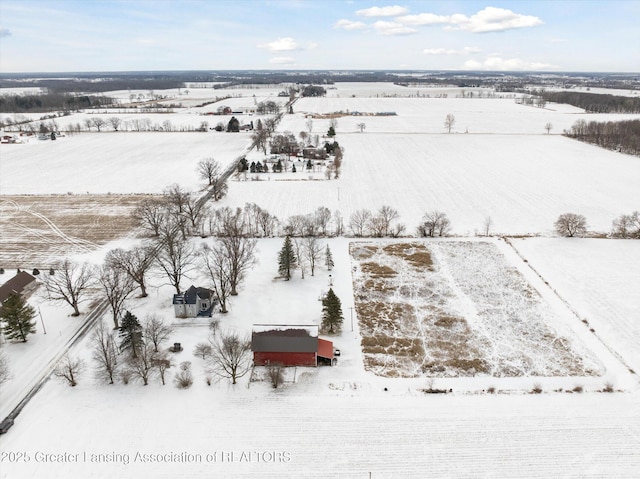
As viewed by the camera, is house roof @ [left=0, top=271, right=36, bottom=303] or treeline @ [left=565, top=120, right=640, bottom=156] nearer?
house roof @ [left=0, top=271, right=36, bottom=303]

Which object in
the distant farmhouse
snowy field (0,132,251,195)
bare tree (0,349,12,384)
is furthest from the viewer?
snowy field (0,132,251,195)

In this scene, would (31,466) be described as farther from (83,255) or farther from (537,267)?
(537,267)

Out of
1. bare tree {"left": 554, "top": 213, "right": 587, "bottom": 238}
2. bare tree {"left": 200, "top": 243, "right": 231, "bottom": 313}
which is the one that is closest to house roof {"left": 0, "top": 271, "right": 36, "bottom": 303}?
bare tree {"left": 200, "top": 243, "right": 231, "bottom": 313}

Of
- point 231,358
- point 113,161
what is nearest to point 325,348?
point 231,358

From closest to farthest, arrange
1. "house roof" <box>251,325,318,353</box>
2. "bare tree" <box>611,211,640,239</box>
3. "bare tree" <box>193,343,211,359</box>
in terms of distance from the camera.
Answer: "house roof" <box>251,325,318,353</box> → "bare tree" <box>193,343,211,359</box> → "bare tree" <box>611,211,640,239</box>

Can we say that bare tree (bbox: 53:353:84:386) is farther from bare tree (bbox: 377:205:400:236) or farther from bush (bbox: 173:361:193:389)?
bare tree (bbox: 377:205:400:236)

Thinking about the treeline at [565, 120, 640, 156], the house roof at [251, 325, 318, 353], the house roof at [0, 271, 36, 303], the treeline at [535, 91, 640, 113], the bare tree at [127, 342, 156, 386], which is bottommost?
the bare tree at [127, 342, 156, 386]
